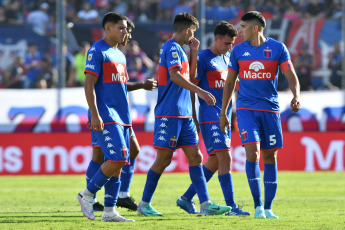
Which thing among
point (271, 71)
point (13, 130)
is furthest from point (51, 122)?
point (271, 71)

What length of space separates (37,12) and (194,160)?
11712mm

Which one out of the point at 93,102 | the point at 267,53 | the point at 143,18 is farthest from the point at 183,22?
the point at 143,18

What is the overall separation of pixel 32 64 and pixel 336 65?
23.0 feet

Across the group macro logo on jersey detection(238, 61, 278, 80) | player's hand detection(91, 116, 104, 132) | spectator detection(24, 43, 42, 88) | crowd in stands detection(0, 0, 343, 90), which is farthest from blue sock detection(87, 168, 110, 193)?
spectator detection(24, 43, 42, 88)

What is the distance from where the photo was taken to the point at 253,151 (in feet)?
24.1

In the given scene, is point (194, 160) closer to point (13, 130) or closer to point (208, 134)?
point (208, 134)

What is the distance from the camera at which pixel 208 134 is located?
821cm

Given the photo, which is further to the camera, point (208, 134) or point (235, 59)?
point (208, 134)

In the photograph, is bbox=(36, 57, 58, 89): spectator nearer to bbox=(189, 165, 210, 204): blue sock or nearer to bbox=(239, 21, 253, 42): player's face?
bbox=(189, 165, 210, 204): blue sock

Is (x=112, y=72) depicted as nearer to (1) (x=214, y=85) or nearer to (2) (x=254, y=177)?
(1) (x=214, y=85)

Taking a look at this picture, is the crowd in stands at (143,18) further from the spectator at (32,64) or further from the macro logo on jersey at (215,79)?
the macro logo on jersey at (215,79)

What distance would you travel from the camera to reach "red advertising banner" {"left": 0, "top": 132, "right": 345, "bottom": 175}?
1476 centimetres

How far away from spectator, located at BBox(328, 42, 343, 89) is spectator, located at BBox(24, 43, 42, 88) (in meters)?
6.70

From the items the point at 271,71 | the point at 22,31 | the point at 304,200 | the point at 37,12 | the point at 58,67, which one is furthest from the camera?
the point at 37,12
